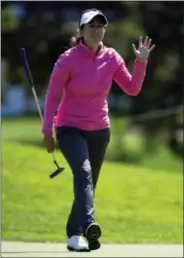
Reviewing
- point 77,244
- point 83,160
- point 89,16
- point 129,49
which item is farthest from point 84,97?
point 129,49

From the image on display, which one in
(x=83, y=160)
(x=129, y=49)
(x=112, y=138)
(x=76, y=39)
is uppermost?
(x=76, y=39)

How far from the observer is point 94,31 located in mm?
5137

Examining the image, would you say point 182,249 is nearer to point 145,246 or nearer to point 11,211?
point 145,246

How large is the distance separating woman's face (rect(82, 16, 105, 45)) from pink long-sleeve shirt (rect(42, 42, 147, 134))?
0.23 feet

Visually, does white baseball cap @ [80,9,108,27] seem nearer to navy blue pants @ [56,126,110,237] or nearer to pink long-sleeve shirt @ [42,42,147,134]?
pink long-sleeve shirt @ [42,42,147,134]

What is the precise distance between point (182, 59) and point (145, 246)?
1851 centimetres

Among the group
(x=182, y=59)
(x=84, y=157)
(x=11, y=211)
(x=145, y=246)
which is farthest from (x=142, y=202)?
(x=182, y=59)

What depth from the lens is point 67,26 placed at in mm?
23125

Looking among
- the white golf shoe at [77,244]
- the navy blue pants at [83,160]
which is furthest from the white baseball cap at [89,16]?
the white golf shoe at [77,244]

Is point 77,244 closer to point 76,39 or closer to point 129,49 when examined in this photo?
point 76,39

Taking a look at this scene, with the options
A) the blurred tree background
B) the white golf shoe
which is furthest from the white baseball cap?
the blurred tree background

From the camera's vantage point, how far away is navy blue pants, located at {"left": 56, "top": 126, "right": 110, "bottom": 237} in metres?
5.06

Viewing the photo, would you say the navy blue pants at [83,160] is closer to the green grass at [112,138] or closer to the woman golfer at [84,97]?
the woman golfer at [84,97]

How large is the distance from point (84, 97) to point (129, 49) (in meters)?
17.4
